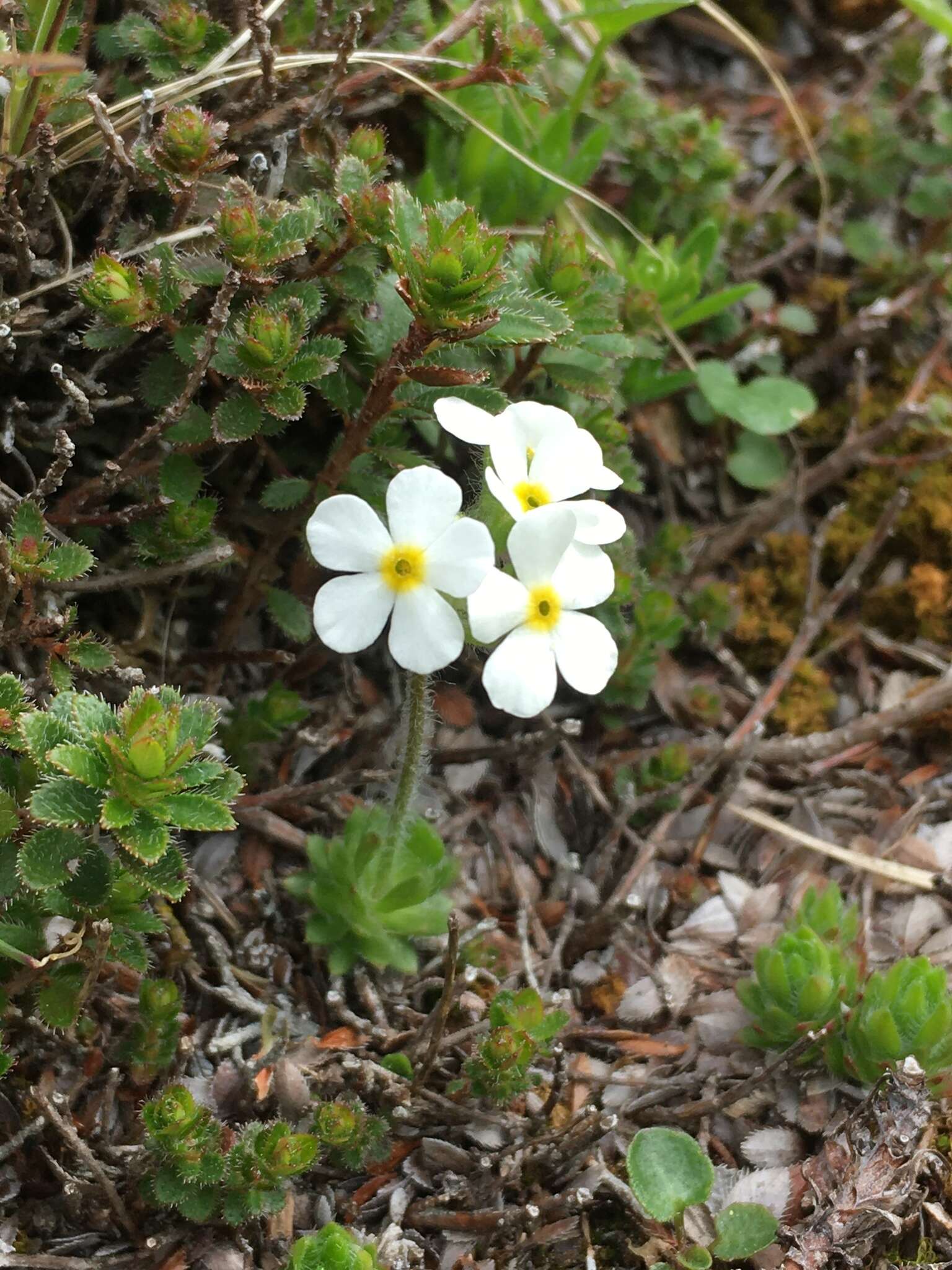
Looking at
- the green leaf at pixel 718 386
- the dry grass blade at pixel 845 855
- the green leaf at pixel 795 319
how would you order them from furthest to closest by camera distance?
the green leaf at pixel 795 319 < the green leaf at pixel 718 386 < the dry grass blade at pixel 845 855

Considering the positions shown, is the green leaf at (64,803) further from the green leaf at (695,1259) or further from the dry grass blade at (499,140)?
the dry grass blade at (499,140)

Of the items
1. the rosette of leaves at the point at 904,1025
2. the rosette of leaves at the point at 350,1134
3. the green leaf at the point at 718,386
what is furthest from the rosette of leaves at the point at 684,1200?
the green leaf at the point at 718,386

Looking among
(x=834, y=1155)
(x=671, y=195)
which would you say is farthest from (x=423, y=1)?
(x=834, y=1155)

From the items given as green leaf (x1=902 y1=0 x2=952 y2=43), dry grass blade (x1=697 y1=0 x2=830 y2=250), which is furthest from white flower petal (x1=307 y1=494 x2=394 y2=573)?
green leaf (x1=902 y1=0 x2=952 y2=43)

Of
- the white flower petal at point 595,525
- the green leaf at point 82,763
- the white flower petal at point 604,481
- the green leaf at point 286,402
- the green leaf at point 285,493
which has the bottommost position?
the green leaf at point 82,763

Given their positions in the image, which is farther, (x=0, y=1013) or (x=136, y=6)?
(x=136, y=6)

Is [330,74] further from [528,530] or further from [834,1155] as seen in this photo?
[834,1155]

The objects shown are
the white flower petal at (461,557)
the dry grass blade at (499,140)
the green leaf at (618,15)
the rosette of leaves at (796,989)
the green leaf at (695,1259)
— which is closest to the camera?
the white flower petal at (461,557)
